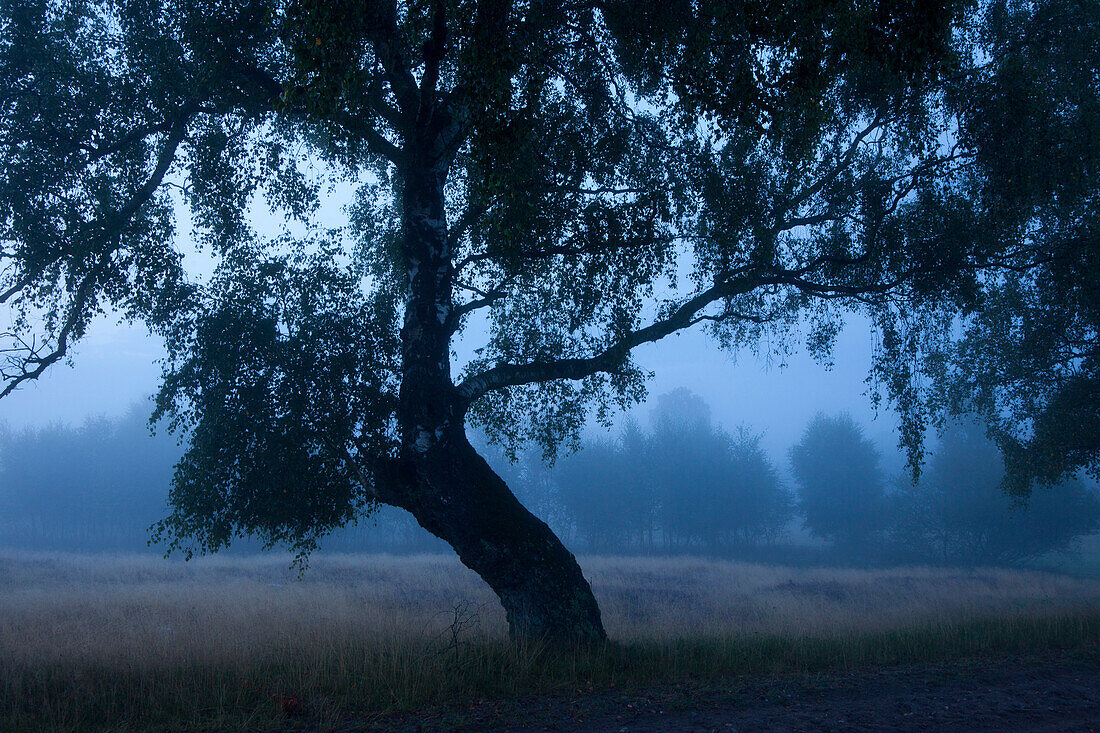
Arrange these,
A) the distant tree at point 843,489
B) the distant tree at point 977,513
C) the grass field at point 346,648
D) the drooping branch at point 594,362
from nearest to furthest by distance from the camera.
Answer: the grass field at point 346,648, the drooping branch at point 594,362, the distant tree at point 977,513, the distant tree at point 843,489

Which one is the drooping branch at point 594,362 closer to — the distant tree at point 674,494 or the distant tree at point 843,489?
the distant tree at point 674,494

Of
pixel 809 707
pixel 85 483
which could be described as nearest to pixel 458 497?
pixel 809 707

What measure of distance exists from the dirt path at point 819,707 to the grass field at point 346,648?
0.72 m

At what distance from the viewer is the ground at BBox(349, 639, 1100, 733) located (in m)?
6.69

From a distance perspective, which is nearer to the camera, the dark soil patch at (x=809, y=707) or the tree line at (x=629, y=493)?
the dark soil patch at (x=809, y=707)

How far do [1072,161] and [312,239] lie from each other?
14.6 meters

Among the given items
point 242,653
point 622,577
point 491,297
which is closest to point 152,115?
point 491,297

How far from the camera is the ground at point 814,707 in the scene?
669 cm

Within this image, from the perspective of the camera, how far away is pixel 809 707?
7383 millimetres

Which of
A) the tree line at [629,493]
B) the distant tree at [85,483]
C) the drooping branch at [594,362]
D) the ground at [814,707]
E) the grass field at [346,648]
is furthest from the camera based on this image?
the distant tree at [85,483]

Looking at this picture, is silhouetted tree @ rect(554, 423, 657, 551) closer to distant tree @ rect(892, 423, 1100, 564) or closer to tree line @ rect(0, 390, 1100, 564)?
tree line @ rect(0, 390, 1100, 564)

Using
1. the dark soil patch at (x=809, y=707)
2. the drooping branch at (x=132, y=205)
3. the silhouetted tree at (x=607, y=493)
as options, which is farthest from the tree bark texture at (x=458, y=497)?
the silhouetted tree at (x=607, y=493)

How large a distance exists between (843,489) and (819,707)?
68.5 meters

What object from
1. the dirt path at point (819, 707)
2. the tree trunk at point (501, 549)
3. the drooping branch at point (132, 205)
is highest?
the drooping branch at point (132, 205)
